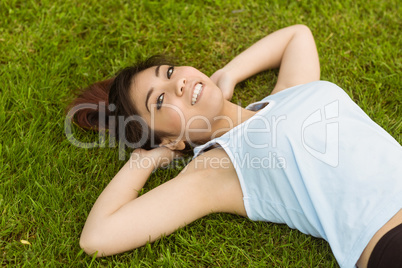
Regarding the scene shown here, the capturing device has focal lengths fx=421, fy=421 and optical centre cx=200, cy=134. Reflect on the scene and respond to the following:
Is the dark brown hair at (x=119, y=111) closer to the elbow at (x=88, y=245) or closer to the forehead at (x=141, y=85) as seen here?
the forehead at (x=141, y=85)

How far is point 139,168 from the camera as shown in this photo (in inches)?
108

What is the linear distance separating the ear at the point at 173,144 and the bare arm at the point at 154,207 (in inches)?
7.6

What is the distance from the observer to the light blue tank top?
2.28 m

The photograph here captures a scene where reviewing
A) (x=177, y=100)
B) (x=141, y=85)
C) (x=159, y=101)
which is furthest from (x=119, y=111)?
(x=177, y=100)

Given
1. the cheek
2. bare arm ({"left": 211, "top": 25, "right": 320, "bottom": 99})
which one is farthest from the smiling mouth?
bare arm ({"left": 211, "top": 25, "right": 320, "bottom": 99})

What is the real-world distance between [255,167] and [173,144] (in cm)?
62

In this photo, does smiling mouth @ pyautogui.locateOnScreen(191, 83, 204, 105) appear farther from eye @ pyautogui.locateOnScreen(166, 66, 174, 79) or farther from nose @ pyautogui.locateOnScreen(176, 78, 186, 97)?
eye @ pyautogui.locateOnScreen(166, 66, 174, 79)

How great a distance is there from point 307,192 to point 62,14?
2.69 metres

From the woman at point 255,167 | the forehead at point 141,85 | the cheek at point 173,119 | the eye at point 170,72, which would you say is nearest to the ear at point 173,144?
the woman at point 255,167

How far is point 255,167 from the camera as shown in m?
2.47

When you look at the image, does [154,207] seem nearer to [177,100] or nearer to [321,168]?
[177,100]

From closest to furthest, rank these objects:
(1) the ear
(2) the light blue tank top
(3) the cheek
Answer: (2) the light blue tank top, (3) the cheek, (1) the ear

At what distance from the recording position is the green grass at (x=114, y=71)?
260 cm

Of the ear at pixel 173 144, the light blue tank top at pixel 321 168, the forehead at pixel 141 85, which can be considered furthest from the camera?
the ear at pixel 173 144
